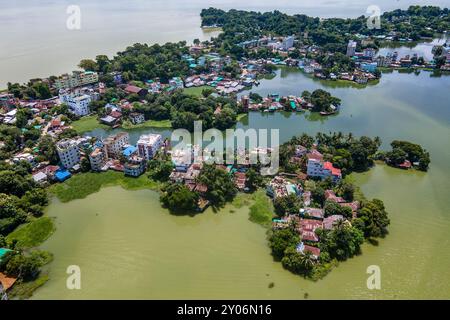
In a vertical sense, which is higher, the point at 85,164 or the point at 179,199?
the point at 85,164

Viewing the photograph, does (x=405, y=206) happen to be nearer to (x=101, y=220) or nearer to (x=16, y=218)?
(x=101, y=220)

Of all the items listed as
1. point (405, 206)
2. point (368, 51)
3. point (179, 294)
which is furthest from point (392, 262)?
point (368, 51)

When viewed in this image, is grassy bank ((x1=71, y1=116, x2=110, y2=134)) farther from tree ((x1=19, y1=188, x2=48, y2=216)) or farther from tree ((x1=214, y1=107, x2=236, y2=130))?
tree ((x1=19, y1=188, x2=48, y2=216))

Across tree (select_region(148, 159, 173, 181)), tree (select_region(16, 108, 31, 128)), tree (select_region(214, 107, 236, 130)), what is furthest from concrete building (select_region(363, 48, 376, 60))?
tree (select_region(16, 108, 31, 128))

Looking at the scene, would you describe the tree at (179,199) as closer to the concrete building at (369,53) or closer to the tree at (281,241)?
the tree at (281,241)

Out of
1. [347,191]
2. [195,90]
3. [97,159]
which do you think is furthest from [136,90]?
[347,191]

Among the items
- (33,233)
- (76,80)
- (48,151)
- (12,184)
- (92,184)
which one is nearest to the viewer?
(33,233)

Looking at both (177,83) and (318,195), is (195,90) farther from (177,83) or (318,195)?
(318,195)

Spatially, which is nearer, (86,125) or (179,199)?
(179,199)

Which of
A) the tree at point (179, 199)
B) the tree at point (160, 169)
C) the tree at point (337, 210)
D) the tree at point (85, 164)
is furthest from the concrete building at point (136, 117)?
the tree at point (337, 210)
